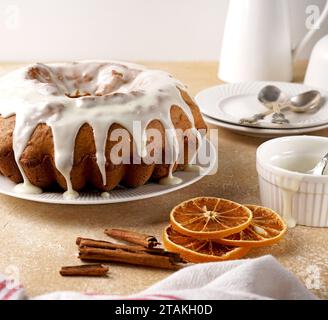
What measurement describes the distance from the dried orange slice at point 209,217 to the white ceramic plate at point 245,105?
1.36 feet

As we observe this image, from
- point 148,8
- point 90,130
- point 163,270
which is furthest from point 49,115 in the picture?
point 148,8

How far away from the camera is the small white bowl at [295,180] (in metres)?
1.22

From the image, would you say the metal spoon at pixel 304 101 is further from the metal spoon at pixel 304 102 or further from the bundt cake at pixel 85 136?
the bundt cake at pixel 85 136

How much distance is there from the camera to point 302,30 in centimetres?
222

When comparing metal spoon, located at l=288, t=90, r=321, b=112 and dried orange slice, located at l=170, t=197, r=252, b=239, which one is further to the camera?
metal spoon, located at l=288, t=90, r=321, b=112

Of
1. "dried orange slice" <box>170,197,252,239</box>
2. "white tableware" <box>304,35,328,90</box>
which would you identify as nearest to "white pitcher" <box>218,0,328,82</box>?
"white tableware" <box>304,35,328,90</box>

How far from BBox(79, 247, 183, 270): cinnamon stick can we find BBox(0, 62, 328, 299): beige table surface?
11 mm

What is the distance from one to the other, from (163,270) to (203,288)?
0.55 feet

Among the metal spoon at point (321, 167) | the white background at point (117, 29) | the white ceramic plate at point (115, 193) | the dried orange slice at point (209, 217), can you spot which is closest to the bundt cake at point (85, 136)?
the white ceramic plate at point (115, 193)

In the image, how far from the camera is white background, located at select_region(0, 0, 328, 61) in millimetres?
2197

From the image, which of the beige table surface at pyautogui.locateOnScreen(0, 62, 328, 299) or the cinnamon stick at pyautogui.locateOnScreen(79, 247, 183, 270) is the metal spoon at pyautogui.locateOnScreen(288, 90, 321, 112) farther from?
the cinnamon stick at pyautogui.locateOnScreen(79, 247, 183, 270)

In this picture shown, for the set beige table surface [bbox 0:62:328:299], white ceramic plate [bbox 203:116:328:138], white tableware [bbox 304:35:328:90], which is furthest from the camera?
white tableware [bbox 304:35:328:90]

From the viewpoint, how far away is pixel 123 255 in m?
1.12

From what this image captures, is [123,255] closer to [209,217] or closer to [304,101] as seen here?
[209,217]
